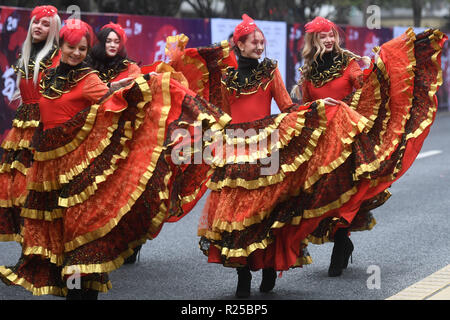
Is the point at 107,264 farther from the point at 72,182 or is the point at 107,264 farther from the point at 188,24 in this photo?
the point at 188,24

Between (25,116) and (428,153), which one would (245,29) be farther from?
(428,153)

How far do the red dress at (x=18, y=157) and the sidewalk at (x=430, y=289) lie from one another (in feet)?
9.39

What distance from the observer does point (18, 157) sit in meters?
6.42

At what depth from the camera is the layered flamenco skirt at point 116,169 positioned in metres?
4.74

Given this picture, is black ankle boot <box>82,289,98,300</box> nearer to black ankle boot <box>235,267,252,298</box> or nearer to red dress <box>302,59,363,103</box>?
black ankle boot <box>235,267,252,298</box>

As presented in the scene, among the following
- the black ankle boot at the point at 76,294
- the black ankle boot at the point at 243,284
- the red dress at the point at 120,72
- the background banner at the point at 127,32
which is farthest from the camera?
the background banner at the point at 127,32

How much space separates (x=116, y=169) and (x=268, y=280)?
1.58m

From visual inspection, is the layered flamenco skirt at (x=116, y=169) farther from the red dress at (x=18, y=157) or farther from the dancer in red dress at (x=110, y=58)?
the dancer in red dress at (x=110, y=58)

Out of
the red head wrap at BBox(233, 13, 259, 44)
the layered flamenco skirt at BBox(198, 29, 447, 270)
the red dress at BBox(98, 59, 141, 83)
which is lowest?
the layered flamenco skirt at BBox(198, 29, 447, 270)

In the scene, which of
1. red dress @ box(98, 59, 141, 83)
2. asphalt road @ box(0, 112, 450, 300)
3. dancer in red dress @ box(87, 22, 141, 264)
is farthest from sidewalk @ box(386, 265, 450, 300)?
red dress @ box(98, 59, 141, 83)

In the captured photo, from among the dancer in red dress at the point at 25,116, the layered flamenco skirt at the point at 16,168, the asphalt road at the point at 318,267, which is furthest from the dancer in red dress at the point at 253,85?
the layered flamenco skirt at the point at 16,168

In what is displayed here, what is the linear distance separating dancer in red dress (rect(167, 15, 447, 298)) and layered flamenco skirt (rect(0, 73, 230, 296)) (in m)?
0.62

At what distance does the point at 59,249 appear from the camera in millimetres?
5094

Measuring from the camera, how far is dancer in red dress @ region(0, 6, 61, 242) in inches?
244
